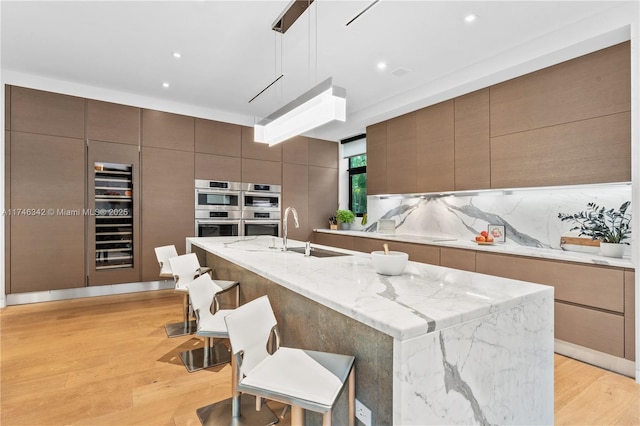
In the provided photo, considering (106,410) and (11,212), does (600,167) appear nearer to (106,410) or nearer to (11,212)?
(106,410)

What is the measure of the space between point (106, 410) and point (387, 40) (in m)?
3.53

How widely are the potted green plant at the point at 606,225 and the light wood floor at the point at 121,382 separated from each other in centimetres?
95

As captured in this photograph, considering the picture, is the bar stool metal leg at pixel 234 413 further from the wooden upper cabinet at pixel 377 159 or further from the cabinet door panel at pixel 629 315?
the wooden upper cabinet at pixel 377 159

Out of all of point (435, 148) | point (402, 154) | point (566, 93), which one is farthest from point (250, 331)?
point (402, 154)

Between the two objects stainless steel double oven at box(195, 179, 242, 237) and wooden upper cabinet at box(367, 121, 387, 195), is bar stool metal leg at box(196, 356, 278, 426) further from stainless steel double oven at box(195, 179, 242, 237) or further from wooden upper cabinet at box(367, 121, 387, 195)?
wooden upper cabinet at box(367, 121, 387, 195)

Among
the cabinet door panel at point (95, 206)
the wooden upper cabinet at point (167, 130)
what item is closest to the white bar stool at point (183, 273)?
the cabinet door panel at point (95, 206)

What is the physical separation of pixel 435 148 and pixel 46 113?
191 inches

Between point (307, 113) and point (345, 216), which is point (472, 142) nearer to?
point (307, 113)

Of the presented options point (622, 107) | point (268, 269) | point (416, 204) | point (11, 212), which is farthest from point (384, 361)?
point (11, 212)

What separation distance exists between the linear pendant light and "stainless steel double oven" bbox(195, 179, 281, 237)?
2.39 meters

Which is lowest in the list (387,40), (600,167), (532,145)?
(600,167)

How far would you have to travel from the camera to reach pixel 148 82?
3994 millimetres

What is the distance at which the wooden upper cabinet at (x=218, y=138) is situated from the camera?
16.0 feet

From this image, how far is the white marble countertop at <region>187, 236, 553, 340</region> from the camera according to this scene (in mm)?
984
